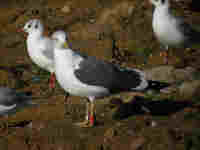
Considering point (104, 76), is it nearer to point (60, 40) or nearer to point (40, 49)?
point (60, 40)

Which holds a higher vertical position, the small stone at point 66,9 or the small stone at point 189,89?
the small stone at point 66,9

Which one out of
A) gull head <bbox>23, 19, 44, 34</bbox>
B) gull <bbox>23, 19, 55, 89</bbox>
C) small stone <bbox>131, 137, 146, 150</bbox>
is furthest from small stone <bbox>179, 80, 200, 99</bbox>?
gull head <bbox>23, 19, 44, 34</bbox>

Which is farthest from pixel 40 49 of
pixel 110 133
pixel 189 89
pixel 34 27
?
pixel 110 133

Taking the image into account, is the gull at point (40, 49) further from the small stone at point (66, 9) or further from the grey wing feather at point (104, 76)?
the small stone at point (66, 9)

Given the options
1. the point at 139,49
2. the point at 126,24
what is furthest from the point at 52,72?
the point at 126,24

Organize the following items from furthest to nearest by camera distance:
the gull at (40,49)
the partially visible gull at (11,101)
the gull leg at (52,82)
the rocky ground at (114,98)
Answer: the gull leg at (52,82) → the gull at (40,49) → the partially visible gull at (11,101) → the rocky ground at (114,98)

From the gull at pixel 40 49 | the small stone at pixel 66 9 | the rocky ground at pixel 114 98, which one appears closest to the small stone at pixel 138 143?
the rocky ground at pixel 114 98

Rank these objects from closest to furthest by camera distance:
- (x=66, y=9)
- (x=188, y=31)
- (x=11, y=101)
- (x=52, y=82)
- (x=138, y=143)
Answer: (x=138, y=143) < (x=11, y=101) < (x=188, y=31) < (x=52, y=82) < (x=66, y=9)

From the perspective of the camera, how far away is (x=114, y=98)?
6.86 meters

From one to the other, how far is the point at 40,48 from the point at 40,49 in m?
0.02

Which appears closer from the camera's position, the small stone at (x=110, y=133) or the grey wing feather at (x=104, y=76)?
the small stone at (x=110, y=133)

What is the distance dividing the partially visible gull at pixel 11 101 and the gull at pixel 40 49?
1726mm

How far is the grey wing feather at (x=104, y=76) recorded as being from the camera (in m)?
5.54

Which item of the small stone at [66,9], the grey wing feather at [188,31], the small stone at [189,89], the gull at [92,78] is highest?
the small stone at [66,9]
